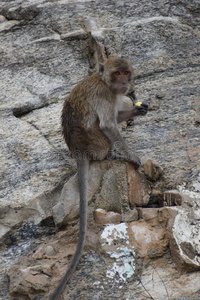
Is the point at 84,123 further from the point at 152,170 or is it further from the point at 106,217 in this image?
the point at 106,217

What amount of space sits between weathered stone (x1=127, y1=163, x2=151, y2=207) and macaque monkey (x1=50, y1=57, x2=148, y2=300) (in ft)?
0.44

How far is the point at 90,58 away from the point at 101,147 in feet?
7.02

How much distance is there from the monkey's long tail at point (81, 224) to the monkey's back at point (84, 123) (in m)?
0.24

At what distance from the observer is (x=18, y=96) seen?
650cm

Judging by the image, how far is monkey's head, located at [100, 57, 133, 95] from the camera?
5.49m

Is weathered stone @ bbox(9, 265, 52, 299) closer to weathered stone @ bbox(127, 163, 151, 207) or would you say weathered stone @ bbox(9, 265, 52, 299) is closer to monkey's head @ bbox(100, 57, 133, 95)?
weathered stone @ bbox(127, 163, 151, 207)

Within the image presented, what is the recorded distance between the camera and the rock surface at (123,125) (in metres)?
4.30

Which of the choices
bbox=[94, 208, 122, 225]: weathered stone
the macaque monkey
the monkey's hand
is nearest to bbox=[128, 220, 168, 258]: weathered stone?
bbox=[94, 208, 122, 225]: weathered stone

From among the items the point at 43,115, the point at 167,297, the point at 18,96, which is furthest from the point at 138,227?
the point at 18,96

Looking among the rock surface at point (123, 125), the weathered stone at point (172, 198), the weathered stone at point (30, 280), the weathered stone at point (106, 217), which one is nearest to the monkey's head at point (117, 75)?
the rock surface at point (123, 125)

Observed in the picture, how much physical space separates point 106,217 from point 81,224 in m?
0.35

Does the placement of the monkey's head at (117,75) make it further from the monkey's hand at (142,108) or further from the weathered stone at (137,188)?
the weathered stone at (137,188)

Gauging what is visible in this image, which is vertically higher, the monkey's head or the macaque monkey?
the monkey's head

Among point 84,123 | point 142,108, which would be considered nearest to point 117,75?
point 142,108
